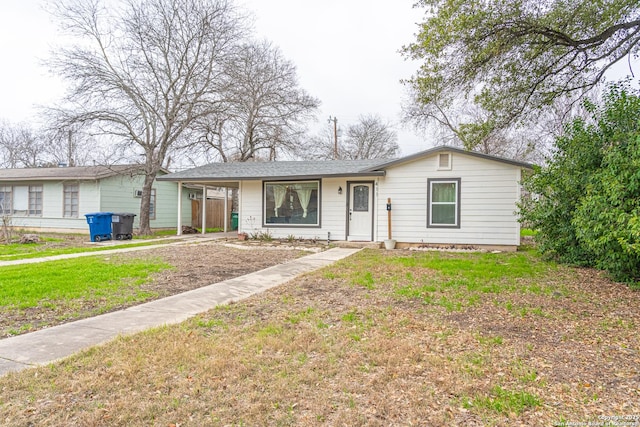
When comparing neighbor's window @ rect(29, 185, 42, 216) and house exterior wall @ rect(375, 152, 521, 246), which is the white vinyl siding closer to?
house exterior wall @ rect(375, 152, 521, 246)

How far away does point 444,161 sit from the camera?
11.2 meters

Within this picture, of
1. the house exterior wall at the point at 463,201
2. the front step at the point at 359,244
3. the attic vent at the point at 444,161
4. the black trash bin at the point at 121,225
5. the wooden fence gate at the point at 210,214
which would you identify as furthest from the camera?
the wooden fence gate at the point at 210,214

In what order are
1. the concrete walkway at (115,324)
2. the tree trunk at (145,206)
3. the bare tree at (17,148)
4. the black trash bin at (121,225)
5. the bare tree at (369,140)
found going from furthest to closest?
the bare tree at (17,148) < the bare tree at (369,140) < the tree trunk at (145,206) < the black trash bin at (121,225) < the concrete walkway at (115,324)

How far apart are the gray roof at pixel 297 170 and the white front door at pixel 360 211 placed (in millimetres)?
651

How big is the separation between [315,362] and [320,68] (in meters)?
22.7

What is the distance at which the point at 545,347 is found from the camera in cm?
349

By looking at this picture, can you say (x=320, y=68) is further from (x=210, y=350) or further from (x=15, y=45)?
(x=210, y=350)

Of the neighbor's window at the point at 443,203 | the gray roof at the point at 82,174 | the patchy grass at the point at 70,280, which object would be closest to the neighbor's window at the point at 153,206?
the gray roof at the point at 82,174

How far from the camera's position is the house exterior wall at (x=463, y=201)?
10.8 meters

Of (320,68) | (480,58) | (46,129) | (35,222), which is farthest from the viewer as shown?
(320,68)

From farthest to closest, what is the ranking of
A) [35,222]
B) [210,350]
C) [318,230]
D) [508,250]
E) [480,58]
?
[35,222], [318,230], [508,250], [480,58], [210,350]

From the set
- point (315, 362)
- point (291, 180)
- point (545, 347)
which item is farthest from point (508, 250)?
point (315, 362)

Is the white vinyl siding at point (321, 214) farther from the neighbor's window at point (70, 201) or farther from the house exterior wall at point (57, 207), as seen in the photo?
the neighbor's window at point (70, 201)

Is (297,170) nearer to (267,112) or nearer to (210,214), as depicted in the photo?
(267,112)
